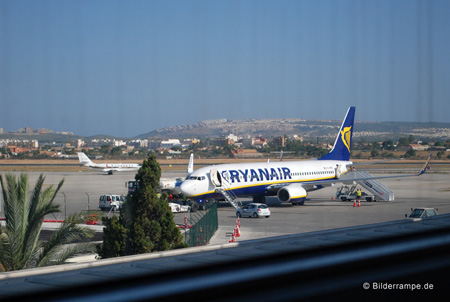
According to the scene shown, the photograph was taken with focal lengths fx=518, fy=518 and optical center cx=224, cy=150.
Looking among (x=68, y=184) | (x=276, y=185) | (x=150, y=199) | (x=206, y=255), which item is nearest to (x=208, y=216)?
(x=150, y=199)

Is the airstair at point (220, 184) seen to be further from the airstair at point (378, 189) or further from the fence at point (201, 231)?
the airstair at point (378, 189)

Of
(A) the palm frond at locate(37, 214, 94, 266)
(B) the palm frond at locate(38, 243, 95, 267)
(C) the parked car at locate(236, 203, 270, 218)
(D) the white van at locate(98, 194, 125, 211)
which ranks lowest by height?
(C) the parked car at locate(236, 203, 270, 218)

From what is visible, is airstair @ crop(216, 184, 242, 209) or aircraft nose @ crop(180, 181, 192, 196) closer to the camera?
aircraft nose @ crop(180, 181, 192, 196)

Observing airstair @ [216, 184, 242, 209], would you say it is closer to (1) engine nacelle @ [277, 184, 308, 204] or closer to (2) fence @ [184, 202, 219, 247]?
(1) engine nacelle @ [277, 184, 308, 204]

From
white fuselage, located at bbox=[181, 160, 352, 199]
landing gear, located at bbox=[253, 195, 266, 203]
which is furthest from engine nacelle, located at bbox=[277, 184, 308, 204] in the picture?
landing gear, located at bbox=[253, 195, 266, 203]

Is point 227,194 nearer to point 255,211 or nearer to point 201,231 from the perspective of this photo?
point 255,211

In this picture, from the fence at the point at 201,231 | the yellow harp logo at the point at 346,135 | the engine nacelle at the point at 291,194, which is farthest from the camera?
the yellow harp logo at the point at 346,135

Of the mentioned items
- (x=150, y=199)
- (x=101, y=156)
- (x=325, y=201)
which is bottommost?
(x=325, y=201)

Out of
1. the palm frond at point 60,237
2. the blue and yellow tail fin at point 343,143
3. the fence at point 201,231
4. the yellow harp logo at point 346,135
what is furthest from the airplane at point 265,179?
the palm frond at point 60,237

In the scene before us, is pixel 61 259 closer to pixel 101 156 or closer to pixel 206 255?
pixel 101 156

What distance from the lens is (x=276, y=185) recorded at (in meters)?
21.5

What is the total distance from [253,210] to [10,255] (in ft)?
38.4

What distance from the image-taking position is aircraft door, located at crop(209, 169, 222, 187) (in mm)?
19875

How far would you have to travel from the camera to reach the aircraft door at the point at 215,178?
1988cm
